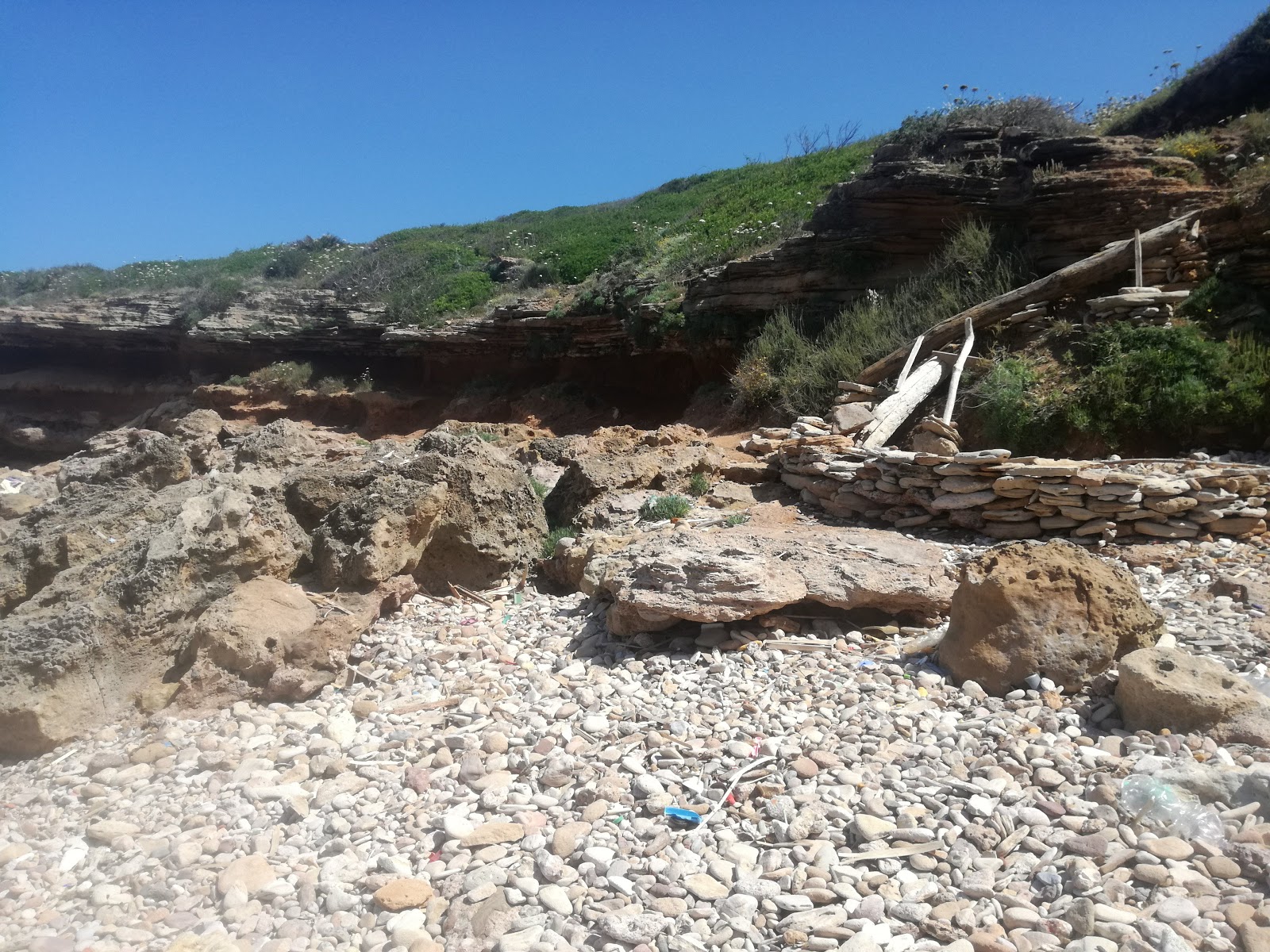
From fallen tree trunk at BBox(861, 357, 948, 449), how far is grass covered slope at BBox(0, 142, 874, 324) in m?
6.97

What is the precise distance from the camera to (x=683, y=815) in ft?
10.4

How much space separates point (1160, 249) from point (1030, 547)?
7.37 metres

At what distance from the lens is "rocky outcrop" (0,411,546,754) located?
4.26 metres

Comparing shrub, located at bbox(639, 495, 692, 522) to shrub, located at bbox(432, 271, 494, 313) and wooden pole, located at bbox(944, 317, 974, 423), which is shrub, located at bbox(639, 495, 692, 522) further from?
shrub, located at bbox(432, 271, 494, 313)

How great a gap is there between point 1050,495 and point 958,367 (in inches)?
140

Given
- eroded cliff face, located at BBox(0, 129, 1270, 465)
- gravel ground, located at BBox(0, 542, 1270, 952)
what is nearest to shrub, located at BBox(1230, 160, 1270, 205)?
eroded cliff face, located at BBox(0, 129, 1270, 465)

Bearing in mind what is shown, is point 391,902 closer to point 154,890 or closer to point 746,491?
point 154,890

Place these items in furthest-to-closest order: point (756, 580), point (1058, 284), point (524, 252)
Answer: point (524, 252) < point (1058, 284) < point (756, 580)

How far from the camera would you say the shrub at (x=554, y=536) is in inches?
254

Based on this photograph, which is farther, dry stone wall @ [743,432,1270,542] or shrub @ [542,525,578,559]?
shrub @ [542,525,578,559]

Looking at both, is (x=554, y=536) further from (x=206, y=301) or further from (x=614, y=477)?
(x=206, y=301)

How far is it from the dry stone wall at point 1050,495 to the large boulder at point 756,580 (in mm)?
1335

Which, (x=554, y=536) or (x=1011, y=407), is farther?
(x=1011, y=407)

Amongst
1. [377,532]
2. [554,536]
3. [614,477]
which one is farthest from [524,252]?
[377,532]
